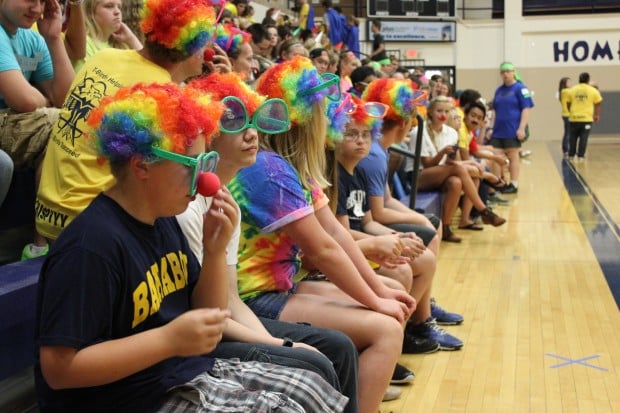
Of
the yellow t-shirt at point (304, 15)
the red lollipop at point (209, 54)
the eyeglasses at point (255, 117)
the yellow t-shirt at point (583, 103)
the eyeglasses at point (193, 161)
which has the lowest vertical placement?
the yellow t-shirt at point (583, 103)

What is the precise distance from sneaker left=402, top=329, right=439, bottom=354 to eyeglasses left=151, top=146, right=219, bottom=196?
2.41 metres

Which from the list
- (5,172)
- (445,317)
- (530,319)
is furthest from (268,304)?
(530,319)

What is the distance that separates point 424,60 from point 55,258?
19.0 m

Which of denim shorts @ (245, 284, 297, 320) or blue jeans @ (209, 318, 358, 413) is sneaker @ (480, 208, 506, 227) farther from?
blue jeans @ (209, 318, 358, 413)

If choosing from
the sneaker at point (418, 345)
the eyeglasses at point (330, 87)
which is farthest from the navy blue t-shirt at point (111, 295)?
the sneaker at point (418, 345)

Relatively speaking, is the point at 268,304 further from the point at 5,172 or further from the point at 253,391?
the point at 5,172

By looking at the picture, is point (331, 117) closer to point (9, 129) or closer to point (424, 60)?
point (9, 129)

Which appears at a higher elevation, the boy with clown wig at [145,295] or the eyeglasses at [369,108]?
the eyeglasses at [369,108]

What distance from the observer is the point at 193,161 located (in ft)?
5.52

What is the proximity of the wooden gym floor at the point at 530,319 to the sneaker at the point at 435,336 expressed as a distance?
0.06 metres

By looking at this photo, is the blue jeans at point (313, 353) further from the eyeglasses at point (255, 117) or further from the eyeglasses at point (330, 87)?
the eyeglasses at point (330, 87)

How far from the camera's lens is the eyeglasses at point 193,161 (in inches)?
65.1

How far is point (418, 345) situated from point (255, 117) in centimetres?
204

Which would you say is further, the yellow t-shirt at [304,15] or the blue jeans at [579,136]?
the blue jeans at [579,136]
